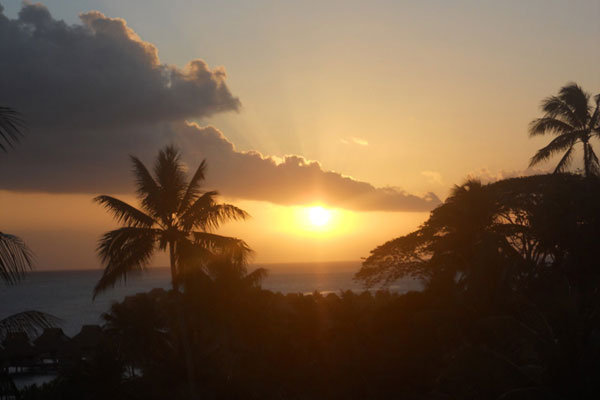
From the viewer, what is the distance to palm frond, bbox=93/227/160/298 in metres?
16.1

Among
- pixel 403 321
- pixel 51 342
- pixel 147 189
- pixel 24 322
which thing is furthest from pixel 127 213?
pixel 51 342

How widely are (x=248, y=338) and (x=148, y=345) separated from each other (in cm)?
523

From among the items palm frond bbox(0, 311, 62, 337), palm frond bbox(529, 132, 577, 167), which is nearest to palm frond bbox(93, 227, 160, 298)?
palm frond bbox(0, 311, 62, 337)

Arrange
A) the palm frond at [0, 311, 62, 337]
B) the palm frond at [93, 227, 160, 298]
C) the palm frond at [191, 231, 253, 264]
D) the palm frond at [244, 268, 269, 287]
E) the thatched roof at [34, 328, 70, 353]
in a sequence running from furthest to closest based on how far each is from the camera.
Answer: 1. the thatched roof at [34, 328, 70, 353]
2. the palm frond at [244, 268, 269, 287]
3. the palm frond at [191, 231, 253, 264]
4. the palm frond at [93, 227, 160, 298]
5. the palm frond at [0, 311, 62, 337]

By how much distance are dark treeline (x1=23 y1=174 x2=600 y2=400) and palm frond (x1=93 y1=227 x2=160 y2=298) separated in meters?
1.71

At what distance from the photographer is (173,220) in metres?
17.8

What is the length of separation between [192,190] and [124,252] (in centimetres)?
309

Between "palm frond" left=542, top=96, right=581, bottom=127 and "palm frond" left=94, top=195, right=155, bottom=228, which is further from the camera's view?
"palm frond" left=542, top=96, right=581, bottom=127

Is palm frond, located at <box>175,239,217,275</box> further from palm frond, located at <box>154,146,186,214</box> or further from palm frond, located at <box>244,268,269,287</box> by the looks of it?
palm frond, located at <box>244,268,269,287</box>

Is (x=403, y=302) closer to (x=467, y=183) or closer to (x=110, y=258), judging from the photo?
(x=467, y=183)

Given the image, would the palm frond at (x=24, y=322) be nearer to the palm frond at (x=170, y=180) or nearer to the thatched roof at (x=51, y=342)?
the palm frond at (x=170, y=180)

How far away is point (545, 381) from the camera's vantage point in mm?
13805

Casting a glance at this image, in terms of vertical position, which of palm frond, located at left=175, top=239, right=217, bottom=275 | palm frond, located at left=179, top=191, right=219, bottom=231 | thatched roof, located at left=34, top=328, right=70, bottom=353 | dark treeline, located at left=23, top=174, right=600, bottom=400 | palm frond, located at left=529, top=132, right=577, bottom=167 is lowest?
thatched roof, located at left=34, top=328, right=70, bottom=353

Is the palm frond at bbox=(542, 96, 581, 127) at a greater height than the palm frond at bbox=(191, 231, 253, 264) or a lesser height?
greater
